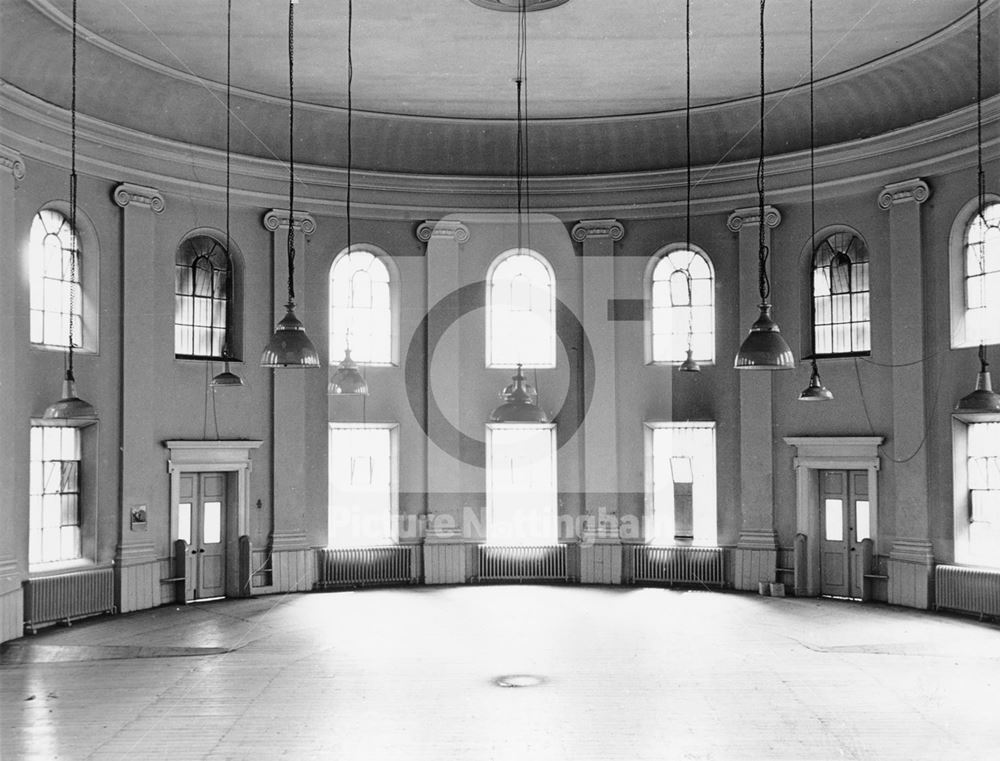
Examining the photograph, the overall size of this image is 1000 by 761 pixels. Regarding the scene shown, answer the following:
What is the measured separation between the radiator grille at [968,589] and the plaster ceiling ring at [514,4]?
945cm

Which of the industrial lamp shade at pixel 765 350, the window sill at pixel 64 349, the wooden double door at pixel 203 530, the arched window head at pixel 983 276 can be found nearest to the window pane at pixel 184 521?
the wooden double door at pixel 203 530

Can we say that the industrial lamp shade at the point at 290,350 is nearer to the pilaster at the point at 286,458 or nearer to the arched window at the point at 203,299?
the arched window at the point at 203,299

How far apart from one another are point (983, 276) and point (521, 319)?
732cm

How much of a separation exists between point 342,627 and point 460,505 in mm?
4080

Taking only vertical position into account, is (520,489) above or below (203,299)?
below

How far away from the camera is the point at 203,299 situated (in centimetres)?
1529

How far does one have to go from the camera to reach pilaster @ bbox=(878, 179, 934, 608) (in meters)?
14.0

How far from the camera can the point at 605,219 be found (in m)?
16.7

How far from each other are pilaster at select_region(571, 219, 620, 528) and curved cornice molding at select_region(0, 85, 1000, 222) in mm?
480

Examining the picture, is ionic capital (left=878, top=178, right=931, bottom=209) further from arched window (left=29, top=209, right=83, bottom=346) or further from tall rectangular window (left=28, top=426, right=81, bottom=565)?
tall rectangular window (left=28, top=426, right=81, bottom=565)

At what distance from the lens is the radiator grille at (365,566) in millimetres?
15883

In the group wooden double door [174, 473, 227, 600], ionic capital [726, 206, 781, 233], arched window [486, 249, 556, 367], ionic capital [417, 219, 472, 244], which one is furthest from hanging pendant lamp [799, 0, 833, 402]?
wooden double door [174, 473, 227, 600]

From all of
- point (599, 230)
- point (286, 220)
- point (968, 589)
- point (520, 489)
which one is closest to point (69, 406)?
point (286, 220)

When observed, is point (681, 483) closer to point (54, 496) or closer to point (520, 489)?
point (520, 489)
